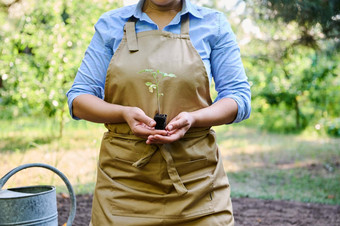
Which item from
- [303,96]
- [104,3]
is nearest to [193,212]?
[104,3]

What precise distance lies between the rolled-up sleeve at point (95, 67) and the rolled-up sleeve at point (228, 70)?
1.55ft

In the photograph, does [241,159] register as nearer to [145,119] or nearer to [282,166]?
[282,166]

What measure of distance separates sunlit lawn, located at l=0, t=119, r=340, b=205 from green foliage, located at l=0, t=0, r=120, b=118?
1.92ft

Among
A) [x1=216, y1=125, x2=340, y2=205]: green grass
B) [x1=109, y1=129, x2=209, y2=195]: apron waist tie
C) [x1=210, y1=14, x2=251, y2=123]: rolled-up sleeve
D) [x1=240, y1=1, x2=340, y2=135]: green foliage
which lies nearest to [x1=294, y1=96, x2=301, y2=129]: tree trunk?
[x1=240, y1=1, x2=340, y2=135]: green foliage

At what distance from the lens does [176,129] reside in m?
1.69

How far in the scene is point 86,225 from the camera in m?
3.37

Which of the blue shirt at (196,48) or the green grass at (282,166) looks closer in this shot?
the blue shirt at (196,48)

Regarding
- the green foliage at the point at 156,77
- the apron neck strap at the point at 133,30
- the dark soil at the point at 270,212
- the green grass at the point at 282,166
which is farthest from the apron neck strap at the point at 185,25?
the green grass at the point at 282,166

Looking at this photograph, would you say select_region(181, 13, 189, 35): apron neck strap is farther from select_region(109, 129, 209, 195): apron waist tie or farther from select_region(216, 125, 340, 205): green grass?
select_region(216, 125, 340, 205): green grass

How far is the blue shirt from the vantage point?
190 cm

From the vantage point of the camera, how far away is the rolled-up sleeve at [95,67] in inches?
74.7

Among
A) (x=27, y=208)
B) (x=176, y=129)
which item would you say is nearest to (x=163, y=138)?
(x=176, y=129)

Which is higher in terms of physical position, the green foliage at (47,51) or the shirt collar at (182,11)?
the shirt collar at (182,11)

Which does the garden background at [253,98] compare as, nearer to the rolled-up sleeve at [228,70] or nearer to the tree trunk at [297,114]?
the tree trunk at [297,114]
